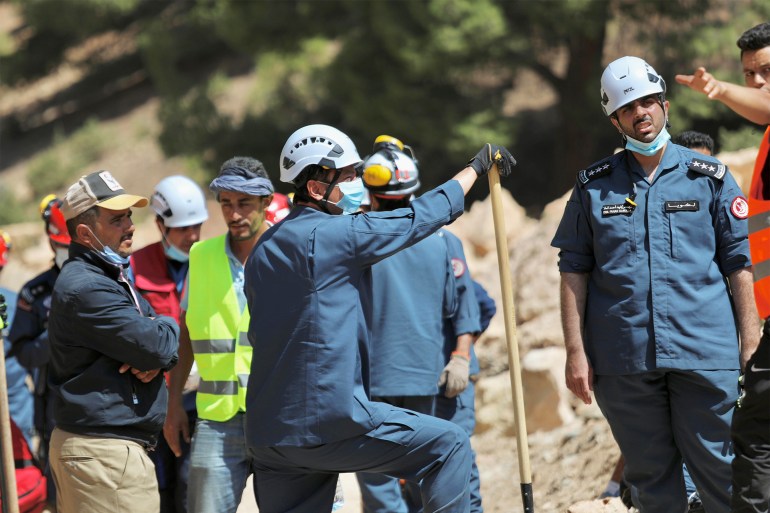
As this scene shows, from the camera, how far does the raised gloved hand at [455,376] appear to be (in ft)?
21.2

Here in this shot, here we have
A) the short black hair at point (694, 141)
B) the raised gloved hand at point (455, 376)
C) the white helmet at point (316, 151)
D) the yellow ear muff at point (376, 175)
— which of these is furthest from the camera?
the short black hair at point (694, 141)

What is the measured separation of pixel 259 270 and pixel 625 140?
1.83m

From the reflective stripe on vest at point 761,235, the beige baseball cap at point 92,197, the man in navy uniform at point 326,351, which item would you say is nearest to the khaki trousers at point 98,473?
the man in navy uniform at point 326,351

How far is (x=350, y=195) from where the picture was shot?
202 inches

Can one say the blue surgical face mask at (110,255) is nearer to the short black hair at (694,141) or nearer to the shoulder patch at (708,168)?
the shoulder patch at (708,168)

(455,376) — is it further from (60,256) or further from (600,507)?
(60,256)

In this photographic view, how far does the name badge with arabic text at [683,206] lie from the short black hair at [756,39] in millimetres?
888

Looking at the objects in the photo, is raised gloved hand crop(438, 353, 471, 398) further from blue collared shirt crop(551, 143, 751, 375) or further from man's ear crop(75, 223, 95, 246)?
man's ear crop(75, 223, 95, 246)

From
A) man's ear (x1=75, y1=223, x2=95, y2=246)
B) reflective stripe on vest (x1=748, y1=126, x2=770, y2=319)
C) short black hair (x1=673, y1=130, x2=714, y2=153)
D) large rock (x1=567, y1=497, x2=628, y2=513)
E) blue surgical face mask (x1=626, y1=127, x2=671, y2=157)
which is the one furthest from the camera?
short black hair (x1=673, y1=130, x2=714, y2=153)

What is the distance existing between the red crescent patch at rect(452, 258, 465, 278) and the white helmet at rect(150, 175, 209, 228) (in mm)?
1513

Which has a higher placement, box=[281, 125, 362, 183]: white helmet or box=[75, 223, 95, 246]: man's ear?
box=[281, 125, 362, 183]: white helmet

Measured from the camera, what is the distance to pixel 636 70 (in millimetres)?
5281

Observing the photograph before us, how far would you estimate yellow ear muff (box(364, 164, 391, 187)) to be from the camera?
6590 mm

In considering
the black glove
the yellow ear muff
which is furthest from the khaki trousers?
the yellow ear muff
